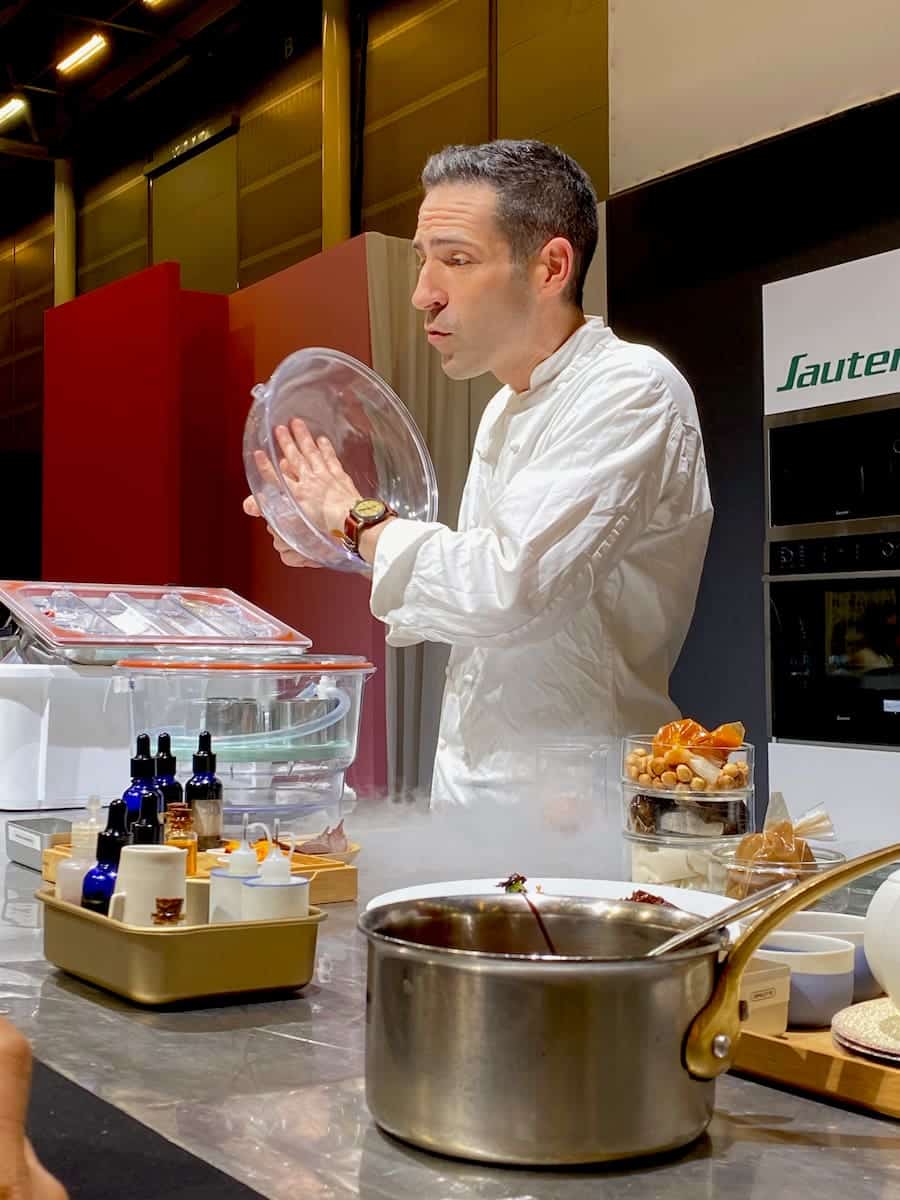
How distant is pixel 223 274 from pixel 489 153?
194 inches

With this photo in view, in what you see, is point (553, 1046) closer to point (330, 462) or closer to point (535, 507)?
point (535, 507)

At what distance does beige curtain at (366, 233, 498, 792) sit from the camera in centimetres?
439

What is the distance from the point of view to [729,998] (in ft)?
2.21

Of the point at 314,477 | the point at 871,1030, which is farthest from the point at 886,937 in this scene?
the point at 314,477

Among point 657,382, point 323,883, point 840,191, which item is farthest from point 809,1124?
point 840,191

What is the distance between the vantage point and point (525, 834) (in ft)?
5.04

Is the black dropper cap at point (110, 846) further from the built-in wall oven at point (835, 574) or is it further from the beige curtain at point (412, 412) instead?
the beige curtain at point (412, 412)

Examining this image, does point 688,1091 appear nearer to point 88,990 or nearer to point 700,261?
point 88,990

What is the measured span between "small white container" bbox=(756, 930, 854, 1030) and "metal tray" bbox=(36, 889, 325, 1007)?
0.33 meters

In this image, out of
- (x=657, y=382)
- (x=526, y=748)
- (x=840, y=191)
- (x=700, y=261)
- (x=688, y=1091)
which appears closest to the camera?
(x=688, y=1091)

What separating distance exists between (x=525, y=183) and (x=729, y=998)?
4.52 ft

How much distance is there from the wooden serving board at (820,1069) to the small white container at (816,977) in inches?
0.5

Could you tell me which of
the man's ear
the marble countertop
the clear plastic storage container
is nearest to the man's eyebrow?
the man's ear

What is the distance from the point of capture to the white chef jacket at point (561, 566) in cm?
167
